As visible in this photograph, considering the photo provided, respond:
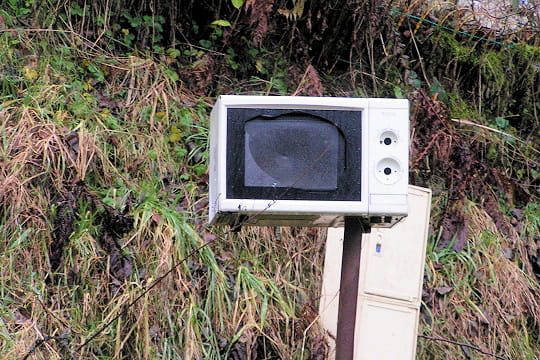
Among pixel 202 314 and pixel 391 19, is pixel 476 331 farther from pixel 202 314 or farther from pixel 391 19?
pixel 391 19

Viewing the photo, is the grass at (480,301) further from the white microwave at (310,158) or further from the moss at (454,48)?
the white microwave at (310,158)

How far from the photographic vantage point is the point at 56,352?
172 inches

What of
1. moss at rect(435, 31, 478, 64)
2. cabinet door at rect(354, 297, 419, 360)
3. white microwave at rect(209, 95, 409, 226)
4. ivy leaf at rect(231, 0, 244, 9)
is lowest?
cabinet door at rect(354, 297, 419, 360)

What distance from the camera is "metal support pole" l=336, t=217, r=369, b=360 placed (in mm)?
3291

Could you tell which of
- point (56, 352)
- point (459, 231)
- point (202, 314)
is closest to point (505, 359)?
point (459, 231)

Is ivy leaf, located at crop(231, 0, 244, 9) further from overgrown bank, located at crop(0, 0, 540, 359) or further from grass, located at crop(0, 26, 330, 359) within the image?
grass, located at crop(0, 26, 330, 359)

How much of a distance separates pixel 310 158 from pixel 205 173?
2638 mm

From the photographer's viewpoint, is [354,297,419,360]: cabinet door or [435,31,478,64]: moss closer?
[354,297,419,360]: cabinet door

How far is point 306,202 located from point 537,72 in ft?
15.1

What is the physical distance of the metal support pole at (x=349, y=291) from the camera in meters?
3.29

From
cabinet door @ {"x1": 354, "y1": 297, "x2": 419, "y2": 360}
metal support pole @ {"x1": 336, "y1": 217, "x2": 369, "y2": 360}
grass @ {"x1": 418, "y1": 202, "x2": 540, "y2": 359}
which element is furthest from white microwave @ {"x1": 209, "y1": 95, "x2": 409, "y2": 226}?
grass @ {"x1": 418, "y1": 202, "x2": 540, "y2": 359}

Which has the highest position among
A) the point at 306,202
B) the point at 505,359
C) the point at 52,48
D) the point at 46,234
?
the point at 52,48

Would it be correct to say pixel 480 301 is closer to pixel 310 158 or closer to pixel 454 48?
pixel 454 48

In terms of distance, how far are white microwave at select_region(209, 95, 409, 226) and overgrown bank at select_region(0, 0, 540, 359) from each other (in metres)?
1.29
